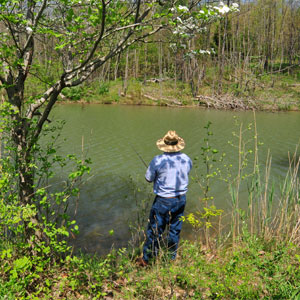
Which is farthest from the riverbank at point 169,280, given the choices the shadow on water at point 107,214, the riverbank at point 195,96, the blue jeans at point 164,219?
the riverbank at point 195,96

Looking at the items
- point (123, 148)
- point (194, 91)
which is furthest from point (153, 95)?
point (123, 148)

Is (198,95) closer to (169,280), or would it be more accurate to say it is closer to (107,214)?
(107,214)

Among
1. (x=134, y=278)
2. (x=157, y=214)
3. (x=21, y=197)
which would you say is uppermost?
(x=21, y=197)

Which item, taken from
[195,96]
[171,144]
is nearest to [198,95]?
[195,96]

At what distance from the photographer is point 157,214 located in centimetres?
353

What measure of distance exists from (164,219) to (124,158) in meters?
5.96

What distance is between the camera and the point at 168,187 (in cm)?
345

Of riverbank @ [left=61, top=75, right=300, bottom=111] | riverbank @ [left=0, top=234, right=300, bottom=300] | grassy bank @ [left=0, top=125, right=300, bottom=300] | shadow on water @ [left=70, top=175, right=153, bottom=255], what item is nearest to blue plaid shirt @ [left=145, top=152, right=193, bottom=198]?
shadow on water @ [left=70, top=175, right=153, bottom=255]

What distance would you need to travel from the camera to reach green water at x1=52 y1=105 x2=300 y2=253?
505 cm

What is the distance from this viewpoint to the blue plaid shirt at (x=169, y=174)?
11.3ft

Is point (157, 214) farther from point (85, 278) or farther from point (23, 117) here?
point (23, 117)

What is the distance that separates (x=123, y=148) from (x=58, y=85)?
24.9ft

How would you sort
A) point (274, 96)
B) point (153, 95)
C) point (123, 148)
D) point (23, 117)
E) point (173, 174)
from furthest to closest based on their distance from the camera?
1. point (153, 95)
2. point (274, 96)
3. point (123, 148)
4. point (173, 174)
5. point (23, 117)

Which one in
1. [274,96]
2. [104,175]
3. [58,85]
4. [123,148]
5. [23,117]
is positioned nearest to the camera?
[23,117]
